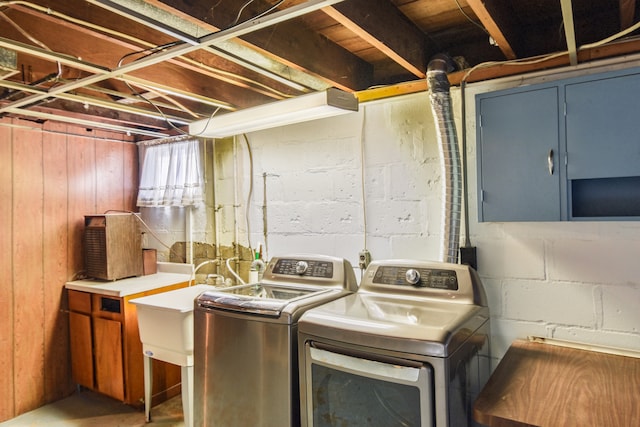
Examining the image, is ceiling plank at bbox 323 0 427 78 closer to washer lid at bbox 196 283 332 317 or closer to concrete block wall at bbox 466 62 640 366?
concrete block wall at bbox 466 62 640 366

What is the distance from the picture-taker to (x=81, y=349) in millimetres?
3352

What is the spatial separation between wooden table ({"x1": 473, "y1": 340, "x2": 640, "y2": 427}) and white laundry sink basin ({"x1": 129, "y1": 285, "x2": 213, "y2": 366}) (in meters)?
1.79

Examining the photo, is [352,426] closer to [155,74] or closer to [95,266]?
[155,74]

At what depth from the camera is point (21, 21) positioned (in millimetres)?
1773

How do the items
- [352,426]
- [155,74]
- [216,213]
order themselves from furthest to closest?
1. [216,213]
2. [155,74]
3. [352,426]

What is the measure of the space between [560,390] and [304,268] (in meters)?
1.39

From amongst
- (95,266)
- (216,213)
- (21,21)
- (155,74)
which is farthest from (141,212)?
(21,21)

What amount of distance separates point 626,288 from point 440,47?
1473mm

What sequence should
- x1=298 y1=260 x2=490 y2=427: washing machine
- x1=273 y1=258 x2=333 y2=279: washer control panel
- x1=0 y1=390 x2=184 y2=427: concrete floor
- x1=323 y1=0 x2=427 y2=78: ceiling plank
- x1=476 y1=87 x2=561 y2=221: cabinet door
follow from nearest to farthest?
x1=298 y1=260 x2=490 y2=427: washing machine, x1=323 y1=0 x2=427 y2=78: ceiling plank, x1=476 y1=87 x2=561 y2=221: cabinet door, x1=273 y1=258 x2=333 y2=279: washer control panel, x1=0 y1=390 x2=184 y2=427: concrete floor

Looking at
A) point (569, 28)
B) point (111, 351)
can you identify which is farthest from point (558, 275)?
point (111, 351)

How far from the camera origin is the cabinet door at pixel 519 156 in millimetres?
1771

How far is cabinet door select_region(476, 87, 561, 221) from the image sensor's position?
5.81 ft

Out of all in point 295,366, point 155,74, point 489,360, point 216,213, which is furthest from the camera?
point 216,213

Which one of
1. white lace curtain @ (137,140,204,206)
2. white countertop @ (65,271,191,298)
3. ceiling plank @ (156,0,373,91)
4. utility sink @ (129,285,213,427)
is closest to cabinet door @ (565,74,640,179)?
ceiling plank @ (156,0,373,91)
